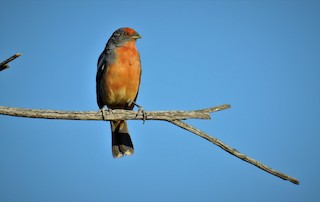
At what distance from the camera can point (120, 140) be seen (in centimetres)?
827

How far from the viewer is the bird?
7.98 meters

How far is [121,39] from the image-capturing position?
8.55 m

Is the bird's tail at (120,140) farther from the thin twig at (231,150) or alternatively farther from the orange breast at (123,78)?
the thin twig at (231,150)

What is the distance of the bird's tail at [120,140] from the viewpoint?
26.5 feet

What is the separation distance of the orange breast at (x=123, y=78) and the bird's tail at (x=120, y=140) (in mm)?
481

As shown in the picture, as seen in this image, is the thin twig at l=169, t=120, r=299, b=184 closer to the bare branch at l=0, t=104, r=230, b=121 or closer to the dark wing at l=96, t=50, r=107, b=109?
the bare branch at l=0, t=104, r=230, b=121

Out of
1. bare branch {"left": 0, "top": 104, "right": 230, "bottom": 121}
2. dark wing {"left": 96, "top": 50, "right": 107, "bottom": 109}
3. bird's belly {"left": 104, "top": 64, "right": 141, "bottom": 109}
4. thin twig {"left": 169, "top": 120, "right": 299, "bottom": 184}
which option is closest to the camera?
thin twig {"left": 169, "top": 120, "right": 299, "bottom": 184}

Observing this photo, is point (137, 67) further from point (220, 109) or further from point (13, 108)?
point (13, 108)

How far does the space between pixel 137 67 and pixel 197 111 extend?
251 centimetres

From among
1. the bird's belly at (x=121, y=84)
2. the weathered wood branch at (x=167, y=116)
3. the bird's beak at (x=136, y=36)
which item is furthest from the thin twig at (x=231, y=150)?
the bird's beak at (x=136, y=36)

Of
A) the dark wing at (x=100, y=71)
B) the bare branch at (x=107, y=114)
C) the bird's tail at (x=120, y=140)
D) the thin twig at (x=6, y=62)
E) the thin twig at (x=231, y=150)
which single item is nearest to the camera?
the thin twig at (x=6, y=62)

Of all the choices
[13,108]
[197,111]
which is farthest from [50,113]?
[197,111]

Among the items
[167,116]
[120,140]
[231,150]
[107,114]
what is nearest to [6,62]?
[107,114]

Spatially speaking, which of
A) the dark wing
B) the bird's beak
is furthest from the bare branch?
the bird's beak
